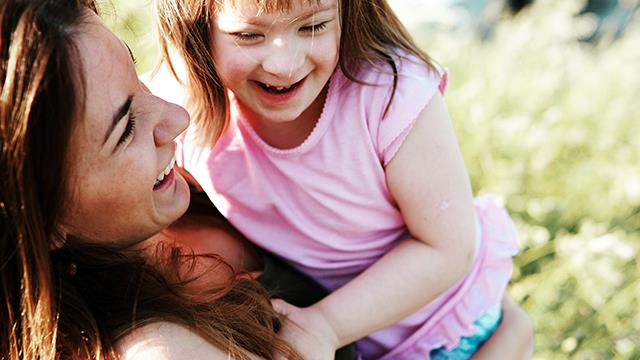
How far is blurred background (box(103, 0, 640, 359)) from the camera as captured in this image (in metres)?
2.63

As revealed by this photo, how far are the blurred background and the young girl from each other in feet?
1.10

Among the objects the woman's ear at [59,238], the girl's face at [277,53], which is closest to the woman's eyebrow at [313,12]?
the girl's face at [277,53]

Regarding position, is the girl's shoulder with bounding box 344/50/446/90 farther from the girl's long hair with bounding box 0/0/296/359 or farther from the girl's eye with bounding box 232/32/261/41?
the girl's long hair with bounding box 0/0/296/359

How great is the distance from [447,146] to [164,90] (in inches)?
24.9

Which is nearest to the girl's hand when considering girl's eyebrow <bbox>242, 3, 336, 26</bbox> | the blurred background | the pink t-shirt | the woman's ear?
the pink t-shirt

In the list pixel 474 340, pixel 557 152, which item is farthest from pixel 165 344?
pixel 557 152

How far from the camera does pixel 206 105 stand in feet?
6.24

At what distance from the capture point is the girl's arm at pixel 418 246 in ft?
6.09

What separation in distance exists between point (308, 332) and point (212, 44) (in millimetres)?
596

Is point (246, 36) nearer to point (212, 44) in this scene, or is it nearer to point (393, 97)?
point (212, 44)

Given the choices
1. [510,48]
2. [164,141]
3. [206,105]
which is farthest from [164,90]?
[510,48]

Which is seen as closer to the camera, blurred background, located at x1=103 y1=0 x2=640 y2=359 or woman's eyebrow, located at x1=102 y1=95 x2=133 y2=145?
woman's eyebrow, located at x1=102 y1=95 x2=133 y2=145

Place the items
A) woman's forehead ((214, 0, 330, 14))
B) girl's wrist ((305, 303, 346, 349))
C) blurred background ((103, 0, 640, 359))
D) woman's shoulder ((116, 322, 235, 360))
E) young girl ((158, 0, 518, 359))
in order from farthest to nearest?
blurred background ((103, 0, 640, 359)), girl's wrist ((305, 303, 346, 349)), young girl ((158, 0, 518, 359)), woman's forehead ((214, 0, 330, 14)), woman's shoulder ((116, 322, 235, 360))

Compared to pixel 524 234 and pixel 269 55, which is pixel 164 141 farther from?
pixel 524 234
